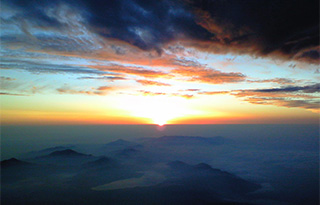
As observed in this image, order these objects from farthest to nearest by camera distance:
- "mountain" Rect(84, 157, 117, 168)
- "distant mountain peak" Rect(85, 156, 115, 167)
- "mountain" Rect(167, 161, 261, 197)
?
"distant mountain peak" Rect(85, 156, 115, 167) < "mountain" Rect(84, 157, 117, 168) < "mountain" Rect(167, 161, 261, 197)

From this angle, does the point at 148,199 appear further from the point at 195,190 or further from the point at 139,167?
the point at 139,167

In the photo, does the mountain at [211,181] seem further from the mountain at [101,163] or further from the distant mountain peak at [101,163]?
the distant mountain peak at [101,163]

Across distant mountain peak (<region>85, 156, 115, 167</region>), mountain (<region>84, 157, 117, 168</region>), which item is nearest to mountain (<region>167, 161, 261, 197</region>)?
mountain (<region>84, 157, 117, 168</region>)

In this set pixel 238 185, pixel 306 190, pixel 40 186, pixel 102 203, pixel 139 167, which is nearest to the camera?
pixel 102 203

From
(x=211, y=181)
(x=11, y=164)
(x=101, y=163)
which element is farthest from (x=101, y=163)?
(x=211, y=181)

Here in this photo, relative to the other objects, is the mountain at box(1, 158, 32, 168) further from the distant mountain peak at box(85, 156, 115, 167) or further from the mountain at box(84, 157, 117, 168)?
the distant mountain peak at box(85, 156, 115, 167)

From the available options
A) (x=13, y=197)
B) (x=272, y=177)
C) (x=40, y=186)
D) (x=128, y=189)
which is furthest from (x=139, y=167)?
(x=272, y=177)

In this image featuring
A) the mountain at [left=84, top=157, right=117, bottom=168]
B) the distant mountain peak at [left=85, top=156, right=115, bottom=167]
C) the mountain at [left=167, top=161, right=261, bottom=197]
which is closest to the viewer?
the mountain at [left=167, top=161, right=261, bottom=197]

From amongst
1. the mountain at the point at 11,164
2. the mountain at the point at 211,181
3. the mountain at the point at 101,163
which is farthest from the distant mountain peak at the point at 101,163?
the mountain at the point at 211,181

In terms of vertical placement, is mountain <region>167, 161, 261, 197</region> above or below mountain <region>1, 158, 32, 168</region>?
below

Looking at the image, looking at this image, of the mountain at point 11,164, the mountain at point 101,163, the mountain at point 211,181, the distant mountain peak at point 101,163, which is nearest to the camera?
the mountain at point 211,181

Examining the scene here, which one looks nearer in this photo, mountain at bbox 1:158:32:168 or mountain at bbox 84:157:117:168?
mountain at bbox 1:158:32:168
